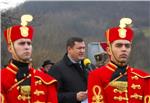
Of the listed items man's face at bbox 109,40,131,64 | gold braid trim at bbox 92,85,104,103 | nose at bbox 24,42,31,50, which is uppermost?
nose at bbox 24,42,31,50

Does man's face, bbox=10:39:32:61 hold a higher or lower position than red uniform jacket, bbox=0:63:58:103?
higher

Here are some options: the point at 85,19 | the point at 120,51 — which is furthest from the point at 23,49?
the point at 85,19

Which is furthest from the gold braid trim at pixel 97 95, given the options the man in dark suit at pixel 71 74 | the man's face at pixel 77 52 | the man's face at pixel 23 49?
the man's face at pixel 77 52

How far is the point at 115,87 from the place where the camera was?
28.6 feet

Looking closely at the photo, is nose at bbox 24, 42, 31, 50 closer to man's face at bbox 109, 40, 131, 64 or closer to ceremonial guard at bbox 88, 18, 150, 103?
ceremonial guard at bbox 88, 18, 150, 103

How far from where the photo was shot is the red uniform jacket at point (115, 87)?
8.60m

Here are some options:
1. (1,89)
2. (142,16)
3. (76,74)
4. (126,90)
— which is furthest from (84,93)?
(142,16)

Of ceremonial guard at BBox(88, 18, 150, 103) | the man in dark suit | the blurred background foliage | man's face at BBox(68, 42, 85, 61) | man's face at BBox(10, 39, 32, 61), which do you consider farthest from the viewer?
the blurred background foliage

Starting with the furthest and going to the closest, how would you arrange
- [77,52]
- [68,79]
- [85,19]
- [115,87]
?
[85,19] → [77,52] → [68,79] → [115,87]

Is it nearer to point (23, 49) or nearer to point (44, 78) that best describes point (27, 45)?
point (23, 49)

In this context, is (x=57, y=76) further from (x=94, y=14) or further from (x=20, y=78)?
(x=94, y=14)

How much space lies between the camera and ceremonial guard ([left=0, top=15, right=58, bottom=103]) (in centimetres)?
834

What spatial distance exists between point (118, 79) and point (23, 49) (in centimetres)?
136

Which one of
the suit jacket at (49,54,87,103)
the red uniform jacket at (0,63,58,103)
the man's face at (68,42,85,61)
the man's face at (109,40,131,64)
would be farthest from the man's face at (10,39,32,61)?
the man's face at (68,42,85,61)
